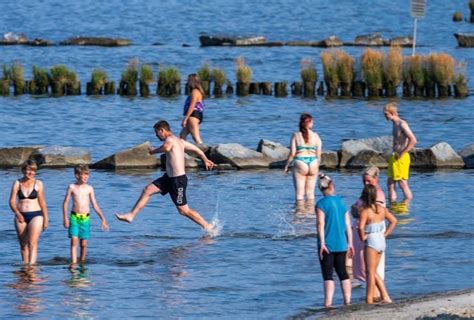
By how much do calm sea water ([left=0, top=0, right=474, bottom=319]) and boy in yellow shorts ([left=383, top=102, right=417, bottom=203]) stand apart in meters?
0.43

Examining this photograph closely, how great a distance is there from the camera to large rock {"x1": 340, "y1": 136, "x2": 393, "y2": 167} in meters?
27.4

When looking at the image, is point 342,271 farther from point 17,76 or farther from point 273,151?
point 17,76

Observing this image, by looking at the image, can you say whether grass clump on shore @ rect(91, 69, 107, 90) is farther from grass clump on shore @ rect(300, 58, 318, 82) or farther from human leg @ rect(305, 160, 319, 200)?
human leg @ rect(305, 160, 319, 200)

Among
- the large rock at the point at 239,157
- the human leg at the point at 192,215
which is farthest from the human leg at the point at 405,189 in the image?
the large rock at the point at 239,157

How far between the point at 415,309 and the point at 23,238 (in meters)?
5.83

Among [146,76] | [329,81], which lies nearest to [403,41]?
[329,81]

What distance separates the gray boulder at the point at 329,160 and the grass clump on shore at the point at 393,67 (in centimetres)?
1374

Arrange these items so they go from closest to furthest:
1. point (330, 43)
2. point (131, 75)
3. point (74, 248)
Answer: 1. point (74, 248)
2. point (131, 75)
3. point (330, 43)

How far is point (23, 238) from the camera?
1781 cm

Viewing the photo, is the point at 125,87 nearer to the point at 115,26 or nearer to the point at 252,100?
the point at 252,100

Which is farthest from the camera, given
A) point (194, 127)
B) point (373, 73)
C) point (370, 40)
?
point (370, 40)

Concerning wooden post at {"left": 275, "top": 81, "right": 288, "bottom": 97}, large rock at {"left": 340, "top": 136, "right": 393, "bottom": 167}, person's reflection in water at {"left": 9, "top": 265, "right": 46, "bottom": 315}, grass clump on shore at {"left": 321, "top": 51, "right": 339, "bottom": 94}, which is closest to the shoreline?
person's reflection in water at {"left": 9, "top": 265, "right": 46, "bottom": 315}

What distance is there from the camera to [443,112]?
38094mm

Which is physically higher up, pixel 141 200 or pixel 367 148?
pixel 141 200
